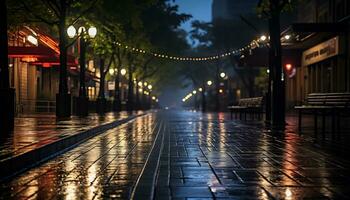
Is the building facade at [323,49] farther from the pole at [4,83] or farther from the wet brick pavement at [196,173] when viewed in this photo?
the pole at [4,83]

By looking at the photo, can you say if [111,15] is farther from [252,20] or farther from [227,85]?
[227,85]

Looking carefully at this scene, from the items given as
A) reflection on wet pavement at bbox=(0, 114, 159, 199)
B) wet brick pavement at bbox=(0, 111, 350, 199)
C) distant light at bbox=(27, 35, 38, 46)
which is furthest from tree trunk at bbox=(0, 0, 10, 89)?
distant light at bbox=(27, 35, 38, 46)

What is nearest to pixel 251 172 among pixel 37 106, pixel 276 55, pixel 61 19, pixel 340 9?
pixel 276 55

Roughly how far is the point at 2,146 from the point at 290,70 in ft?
164

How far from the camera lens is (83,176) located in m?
9.42

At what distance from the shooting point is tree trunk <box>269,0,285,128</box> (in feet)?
79.9

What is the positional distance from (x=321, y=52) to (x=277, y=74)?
19.9 m

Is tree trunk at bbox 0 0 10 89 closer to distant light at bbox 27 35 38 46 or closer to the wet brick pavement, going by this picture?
the wet brick pavement

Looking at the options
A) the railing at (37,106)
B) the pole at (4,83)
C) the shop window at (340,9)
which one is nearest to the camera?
the pole at (4,83)

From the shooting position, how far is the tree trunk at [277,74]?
79.9 ft

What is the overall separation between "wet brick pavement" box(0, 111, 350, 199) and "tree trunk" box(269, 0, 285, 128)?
30.9 feet

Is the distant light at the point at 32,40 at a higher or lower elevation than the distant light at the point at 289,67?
higher

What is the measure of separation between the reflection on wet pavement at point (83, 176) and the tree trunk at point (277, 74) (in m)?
11.1

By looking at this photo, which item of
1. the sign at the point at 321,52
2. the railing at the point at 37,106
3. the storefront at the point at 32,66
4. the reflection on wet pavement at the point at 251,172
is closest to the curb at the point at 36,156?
the reflection on wet pavement at the point at 251,172
